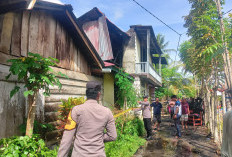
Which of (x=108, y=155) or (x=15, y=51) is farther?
(x=108, y=155)

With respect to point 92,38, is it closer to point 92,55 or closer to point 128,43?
point 128,43

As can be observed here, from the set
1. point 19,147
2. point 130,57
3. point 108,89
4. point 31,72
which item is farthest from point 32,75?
point 130,57

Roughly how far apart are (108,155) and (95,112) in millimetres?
3500

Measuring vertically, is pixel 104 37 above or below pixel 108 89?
above

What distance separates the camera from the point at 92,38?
10477 millimetres

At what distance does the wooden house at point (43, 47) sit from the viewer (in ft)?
11.4

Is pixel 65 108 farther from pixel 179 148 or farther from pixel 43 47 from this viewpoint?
pixel 179 148

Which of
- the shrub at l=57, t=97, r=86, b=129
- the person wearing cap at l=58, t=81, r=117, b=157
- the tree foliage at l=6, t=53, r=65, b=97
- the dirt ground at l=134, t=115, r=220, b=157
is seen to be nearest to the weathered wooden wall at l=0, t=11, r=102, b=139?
the shrub at l=57, t=97, r=86, b=129

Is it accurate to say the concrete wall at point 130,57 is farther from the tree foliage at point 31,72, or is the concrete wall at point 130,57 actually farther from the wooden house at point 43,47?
the tree foliage at point 31,72

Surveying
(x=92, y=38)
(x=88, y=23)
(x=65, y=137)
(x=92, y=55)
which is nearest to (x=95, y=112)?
(x=65, y=137)

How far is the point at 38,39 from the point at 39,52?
32 cm

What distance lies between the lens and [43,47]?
A: 473 centimetres

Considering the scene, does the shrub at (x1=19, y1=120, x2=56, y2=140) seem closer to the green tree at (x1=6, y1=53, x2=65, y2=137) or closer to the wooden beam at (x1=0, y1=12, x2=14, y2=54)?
the green tree at (x1=6, y1=53, x2=65, y2=137)

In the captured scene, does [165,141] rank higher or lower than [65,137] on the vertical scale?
lower
